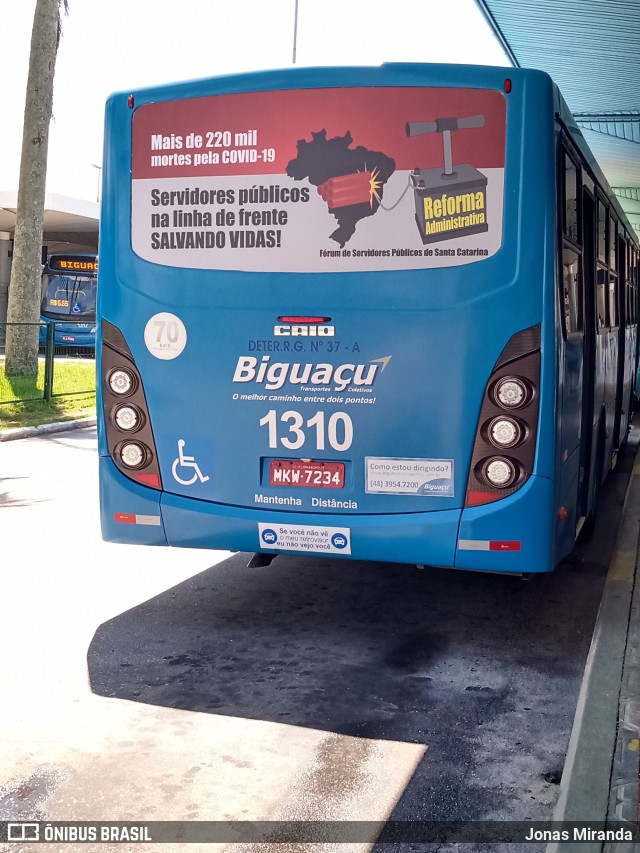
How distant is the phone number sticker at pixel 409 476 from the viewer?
544cm

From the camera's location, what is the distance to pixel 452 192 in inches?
209

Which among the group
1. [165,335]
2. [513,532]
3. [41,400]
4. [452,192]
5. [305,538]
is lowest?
[41,400]

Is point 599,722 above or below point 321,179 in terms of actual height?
below

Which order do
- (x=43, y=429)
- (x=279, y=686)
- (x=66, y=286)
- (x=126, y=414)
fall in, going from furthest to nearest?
(x=66, y=286), (x=43, y=429), (x=126, y=414), (x=279, y=686)

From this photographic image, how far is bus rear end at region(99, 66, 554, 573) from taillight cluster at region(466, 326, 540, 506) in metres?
0.01

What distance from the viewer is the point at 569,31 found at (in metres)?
14.8

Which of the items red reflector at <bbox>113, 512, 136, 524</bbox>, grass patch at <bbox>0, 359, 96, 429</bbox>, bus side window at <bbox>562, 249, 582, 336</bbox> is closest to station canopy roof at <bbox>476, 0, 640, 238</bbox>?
bus side window at <bbox>562, 249, 582, 336</bbox>

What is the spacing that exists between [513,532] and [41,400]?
44.1 feet

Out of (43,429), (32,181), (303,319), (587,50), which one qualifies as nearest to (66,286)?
(32,181)

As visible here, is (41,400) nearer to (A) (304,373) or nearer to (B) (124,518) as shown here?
(B) (124,518)

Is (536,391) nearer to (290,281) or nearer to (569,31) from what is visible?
(290,281)

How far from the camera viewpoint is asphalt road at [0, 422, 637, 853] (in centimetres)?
398

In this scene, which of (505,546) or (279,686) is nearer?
(279,686)

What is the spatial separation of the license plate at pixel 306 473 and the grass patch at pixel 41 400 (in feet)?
33.0
